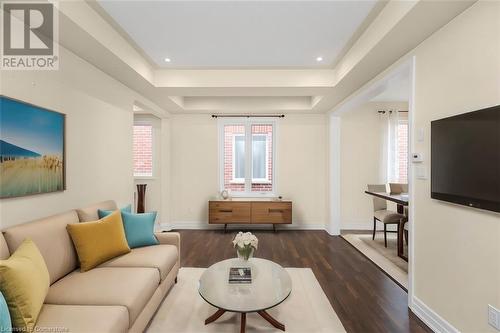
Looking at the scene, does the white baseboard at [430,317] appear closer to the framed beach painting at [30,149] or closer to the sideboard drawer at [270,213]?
the sideboard drawer at [270,213]

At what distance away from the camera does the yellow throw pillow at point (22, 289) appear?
1.28 meters

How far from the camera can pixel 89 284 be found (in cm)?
175

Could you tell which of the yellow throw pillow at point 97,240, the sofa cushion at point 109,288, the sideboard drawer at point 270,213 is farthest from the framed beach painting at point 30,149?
the sideboard drawer at point 270,213

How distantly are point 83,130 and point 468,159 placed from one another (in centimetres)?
346

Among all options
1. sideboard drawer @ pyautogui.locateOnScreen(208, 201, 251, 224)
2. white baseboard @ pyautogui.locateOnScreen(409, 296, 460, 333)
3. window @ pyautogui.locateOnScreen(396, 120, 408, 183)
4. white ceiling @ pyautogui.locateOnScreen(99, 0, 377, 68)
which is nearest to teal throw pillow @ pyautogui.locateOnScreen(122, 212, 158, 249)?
white ceiling @ pyautogui.locateOnScreen(99, 0, 377, 68)

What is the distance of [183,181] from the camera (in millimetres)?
5184

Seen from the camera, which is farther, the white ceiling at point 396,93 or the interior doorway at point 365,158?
the interior doorway at point 365,158

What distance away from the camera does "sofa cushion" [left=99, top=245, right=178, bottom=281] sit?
2131 millimetres

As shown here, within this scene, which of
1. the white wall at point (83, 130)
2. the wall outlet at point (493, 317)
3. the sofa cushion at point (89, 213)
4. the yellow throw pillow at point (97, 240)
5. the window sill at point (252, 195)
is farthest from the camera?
the window sill at point (252, 195)

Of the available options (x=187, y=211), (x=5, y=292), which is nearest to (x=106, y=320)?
(x=5, y=292)

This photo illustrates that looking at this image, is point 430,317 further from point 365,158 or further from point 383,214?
point 365,158

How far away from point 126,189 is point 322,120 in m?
3.95

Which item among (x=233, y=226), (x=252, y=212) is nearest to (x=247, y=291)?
(x=252, y=212)

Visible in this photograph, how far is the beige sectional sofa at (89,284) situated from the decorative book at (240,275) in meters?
0.65
